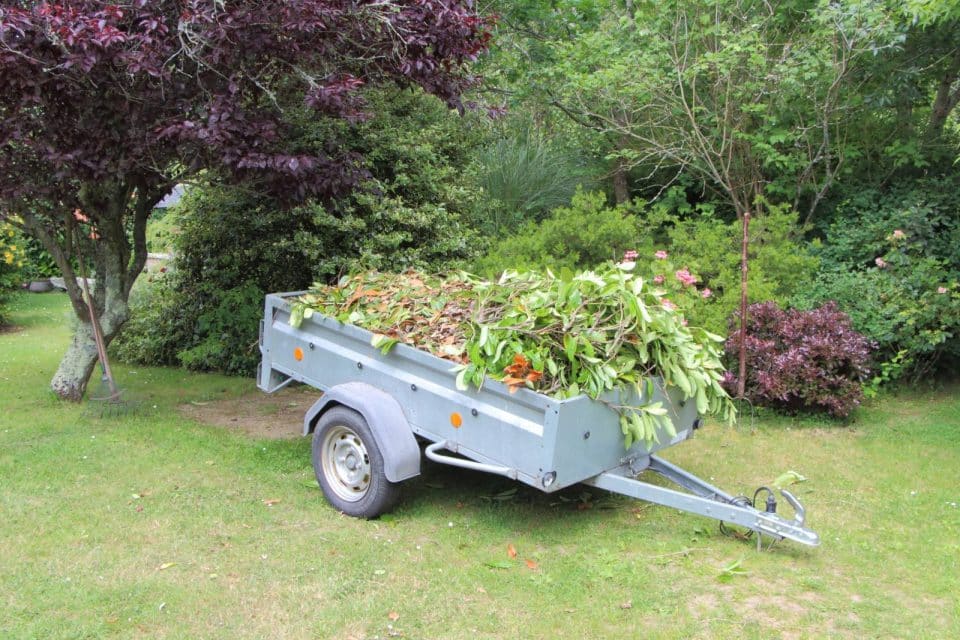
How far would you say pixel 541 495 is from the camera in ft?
17.0

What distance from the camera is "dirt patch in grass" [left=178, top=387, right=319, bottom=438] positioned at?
265 inches

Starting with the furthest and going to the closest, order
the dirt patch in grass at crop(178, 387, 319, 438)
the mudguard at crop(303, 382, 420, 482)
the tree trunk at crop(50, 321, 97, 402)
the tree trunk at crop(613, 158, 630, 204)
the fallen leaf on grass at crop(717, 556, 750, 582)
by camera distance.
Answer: the tree trunk at crop(613, 158, 630, 204) → the tree trunk at crop(50, 321, 97, 402) → the dirt patch in grass at crop(178, 387, 319, 438) → the mudguard at crop(303, 382, 420, 482) → the fallen leaf on grass at crop(717, 556, 750, 582)

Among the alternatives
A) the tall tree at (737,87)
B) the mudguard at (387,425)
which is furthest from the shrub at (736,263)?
the mudguard at (387,425)

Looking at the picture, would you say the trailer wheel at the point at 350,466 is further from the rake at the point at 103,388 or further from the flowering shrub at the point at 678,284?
the flowering shrub at the point at 678,284

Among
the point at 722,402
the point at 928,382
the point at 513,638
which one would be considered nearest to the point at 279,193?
the point at 722,402

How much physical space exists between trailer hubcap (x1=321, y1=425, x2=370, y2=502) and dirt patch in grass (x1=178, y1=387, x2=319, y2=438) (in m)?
1.63

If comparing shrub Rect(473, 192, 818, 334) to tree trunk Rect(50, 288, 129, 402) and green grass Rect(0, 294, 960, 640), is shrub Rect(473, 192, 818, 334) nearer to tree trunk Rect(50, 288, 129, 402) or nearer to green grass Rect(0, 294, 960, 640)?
green grass Rect(0, 294, 960, 640)

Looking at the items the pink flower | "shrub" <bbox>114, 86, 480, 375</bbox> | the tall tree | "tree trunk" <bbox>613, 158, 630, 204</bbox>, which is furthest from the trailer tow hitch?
"tree trunk" <bbox>613, 158, 630, 204</bbox>

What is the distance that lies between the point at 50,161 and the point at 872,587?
5.87 metres

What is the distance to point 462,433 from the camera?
4.46m

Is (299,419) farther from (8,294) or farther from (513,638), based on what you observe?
(8,294)

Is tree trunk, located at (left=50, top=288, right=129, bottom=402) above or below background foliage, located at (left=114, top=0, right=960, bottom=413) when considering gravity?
below

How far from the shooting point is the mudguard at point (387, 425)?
450cm

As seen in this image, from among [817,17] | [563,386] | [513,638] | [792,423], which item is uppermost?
[817,17]
